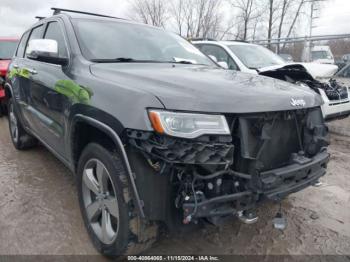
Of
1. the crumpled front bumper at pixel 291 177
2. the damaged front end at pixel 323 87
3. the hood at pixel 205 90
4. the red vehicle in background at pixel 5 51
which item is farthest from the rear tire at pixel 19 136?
the crumpled front bumper at pixel 291 177

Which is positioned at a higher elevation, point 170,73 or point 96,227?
point 170,73

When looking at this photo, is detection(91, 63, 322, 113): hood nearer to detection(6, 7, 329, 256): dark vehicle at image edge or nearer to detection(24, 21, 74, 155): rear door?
detection(6, 7, 329, 256): dark vehicle at image edge

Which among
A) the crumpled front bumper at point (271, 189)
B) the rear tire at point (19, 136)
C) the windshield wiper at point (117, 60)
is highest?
the windshield wiper at point (117, 60)

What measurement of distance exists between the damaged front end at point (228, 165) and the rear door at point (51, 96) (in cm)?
114

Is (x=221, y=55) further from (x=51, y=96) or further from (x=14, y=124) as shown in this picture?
(x=51, y=96)

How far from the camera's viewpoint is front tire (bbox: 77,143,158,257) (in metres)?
2.00

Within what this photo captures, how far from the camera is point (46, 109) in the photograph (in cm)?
311

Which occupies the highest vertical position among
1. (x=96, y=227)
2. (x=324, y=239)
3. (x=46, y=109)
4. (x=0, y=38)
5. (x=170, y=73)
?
(x=0, y=38)

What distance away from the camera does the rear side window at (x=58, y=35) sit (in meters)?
2.91

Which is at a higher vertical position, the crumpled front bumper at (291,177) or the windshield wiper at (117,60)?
the windshield wiper at (117,60)

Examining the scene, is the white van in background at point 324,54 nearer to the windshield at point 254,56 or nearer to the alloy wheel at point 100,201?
the windshield at point 254,56

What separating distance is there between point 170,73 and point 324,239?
6.15ft

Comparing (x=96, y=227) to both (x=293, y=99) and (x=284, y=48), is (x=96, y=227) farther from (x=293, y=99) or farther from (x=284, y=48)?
(x=284, y=48)

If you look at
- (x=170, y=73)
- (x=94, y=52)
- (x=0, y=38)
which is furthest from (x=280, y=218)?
(x=0, y=38)
